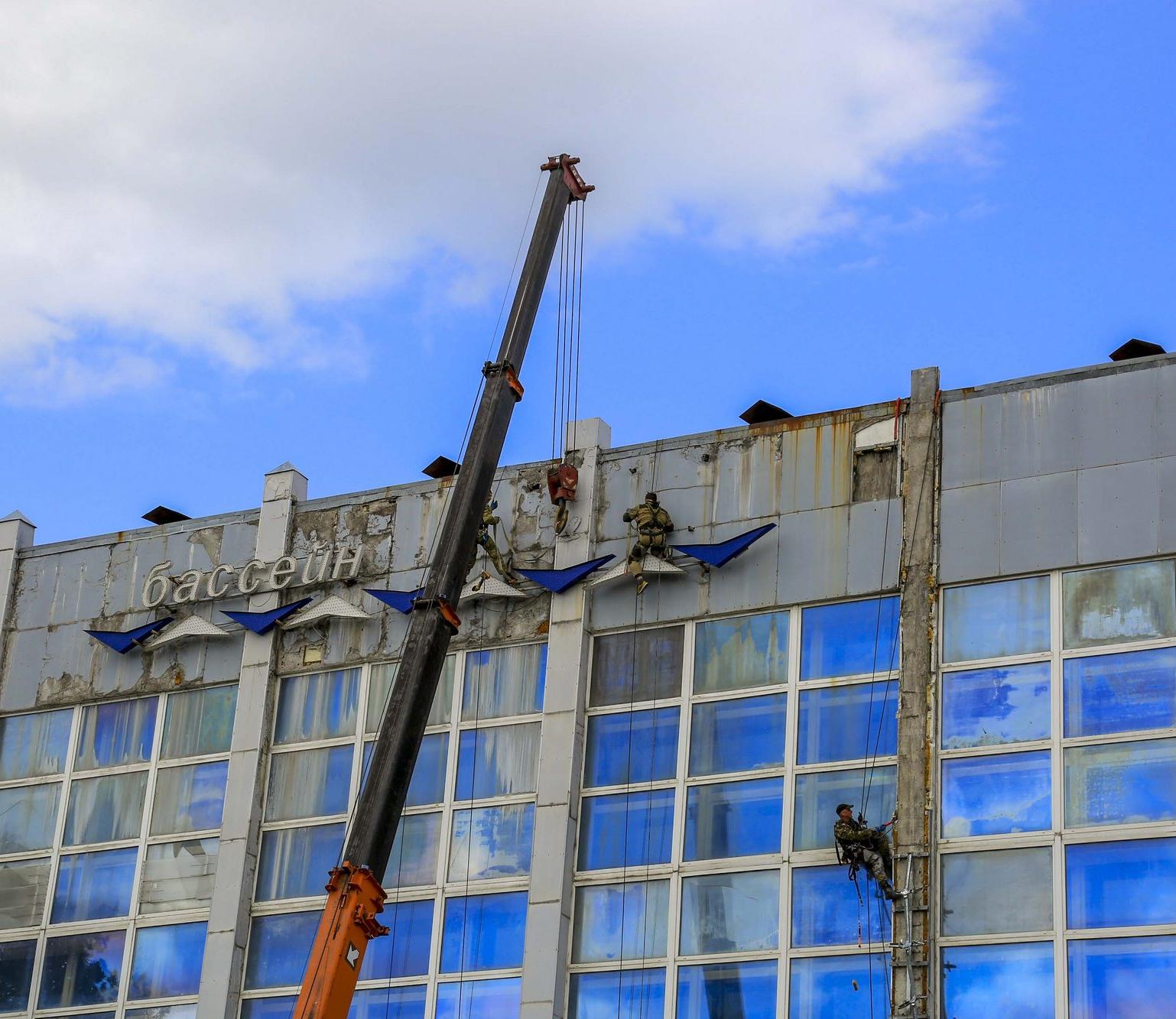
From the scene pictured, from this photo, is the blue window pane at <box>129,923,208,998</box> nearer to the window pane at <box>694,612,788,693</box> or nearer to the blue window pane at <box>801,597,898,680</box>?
Result: the window pane at <box>694,612,788,693</box>

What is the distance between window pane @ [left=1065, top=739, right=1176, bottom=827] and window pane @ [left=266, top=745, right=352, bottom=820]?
42.9 ft

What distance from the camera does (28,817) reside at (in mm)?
42438

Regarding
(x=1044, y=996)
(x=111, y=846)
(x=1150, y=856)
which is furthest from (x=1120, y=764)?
(x=111, y=846)

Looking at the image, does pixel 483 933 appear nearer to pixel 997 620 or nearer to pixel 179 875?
pixel 179 875

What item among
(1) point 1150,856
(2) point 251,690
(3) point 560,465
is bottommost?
(1) point 1150,856

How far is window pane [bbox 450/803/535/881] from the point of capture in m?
37.8

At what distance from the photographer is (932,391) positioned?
37469mm

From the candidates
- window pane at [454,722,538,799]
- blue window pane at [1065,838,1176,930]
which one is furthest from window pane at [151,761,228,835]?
blue window pane at [1065,838,1176,930]

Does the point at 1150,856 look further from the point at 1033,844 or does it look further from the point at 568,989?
the point at 568,989

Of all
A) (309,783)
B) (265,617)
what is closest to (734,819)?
(309,783)

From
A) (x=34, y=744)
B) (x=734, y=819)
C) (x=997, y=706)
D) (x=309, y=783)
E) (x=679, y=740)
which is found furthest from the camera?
(x=34, y=744)

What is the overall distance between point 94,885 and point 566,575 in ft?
35.8

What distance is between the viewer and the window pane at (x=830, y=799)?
3516 centimetres

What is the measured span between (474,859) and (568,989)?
299cm
